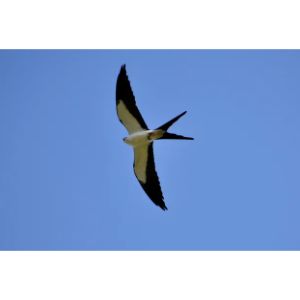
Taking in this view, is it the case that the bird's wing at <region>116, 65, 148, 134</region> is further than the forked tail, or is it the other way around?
the bird's wing at <region>116, 65, 148, 134</region>

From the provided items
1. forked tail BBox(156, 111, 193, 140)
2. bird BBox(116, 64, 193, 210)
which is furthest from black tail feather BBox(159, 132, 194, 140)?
bird BBox(116, 64, 193, 210)

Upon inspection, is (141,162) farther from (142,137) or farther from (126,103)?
(126,103)

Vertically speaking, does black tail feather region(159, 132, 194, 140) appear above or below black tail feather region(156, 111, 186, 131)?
below

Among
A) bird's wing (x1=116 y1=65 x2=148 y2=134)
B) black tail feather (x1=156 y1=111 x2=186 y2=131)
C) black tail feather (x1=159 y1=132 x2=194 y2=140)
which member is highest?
bird's wing (x1=116 y1=65 x2=148 y2=134)

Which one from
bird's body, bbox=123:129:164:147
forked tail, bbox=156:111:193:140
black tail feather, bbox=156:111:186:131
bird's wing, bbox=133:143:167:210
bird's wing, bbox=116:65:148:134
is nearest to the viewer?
black tail feather, bbox=156:111:186:131

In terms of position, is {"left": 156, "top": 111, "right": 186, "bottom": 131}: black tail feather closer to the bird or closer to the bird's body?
the bird's body

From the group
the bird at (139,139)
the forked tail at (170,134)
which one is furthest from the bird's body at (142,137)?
the forked tail at (170,134)

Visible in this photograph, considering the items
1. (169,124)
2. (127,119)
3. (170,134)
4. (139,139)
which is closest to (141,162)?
(139,139)

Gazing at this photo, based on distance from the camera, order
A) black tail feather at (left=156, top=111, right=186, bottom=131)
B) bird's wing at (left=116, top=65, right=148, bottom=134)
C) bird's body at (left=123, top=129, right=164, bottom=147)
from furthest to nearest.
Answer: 1. bird's wing at (left=116, top=65, right=148, bottom=134)
2. bird's body at (left=123, top=129, right=164, bottom=147)
3. black tail feather at (left=156, top=111, right=186, bottom=131)

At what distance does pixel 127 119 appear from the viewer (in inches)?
467

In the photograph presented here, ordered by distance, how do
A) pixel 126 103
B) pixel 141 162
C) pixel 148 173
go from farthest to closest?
1. pixel 141 162
2. pixel 148 173
3. pixel 126 103

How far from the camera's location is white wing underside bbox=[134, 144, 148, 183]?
11.7 metres

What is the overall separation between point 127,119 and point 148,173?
1.56 metres
